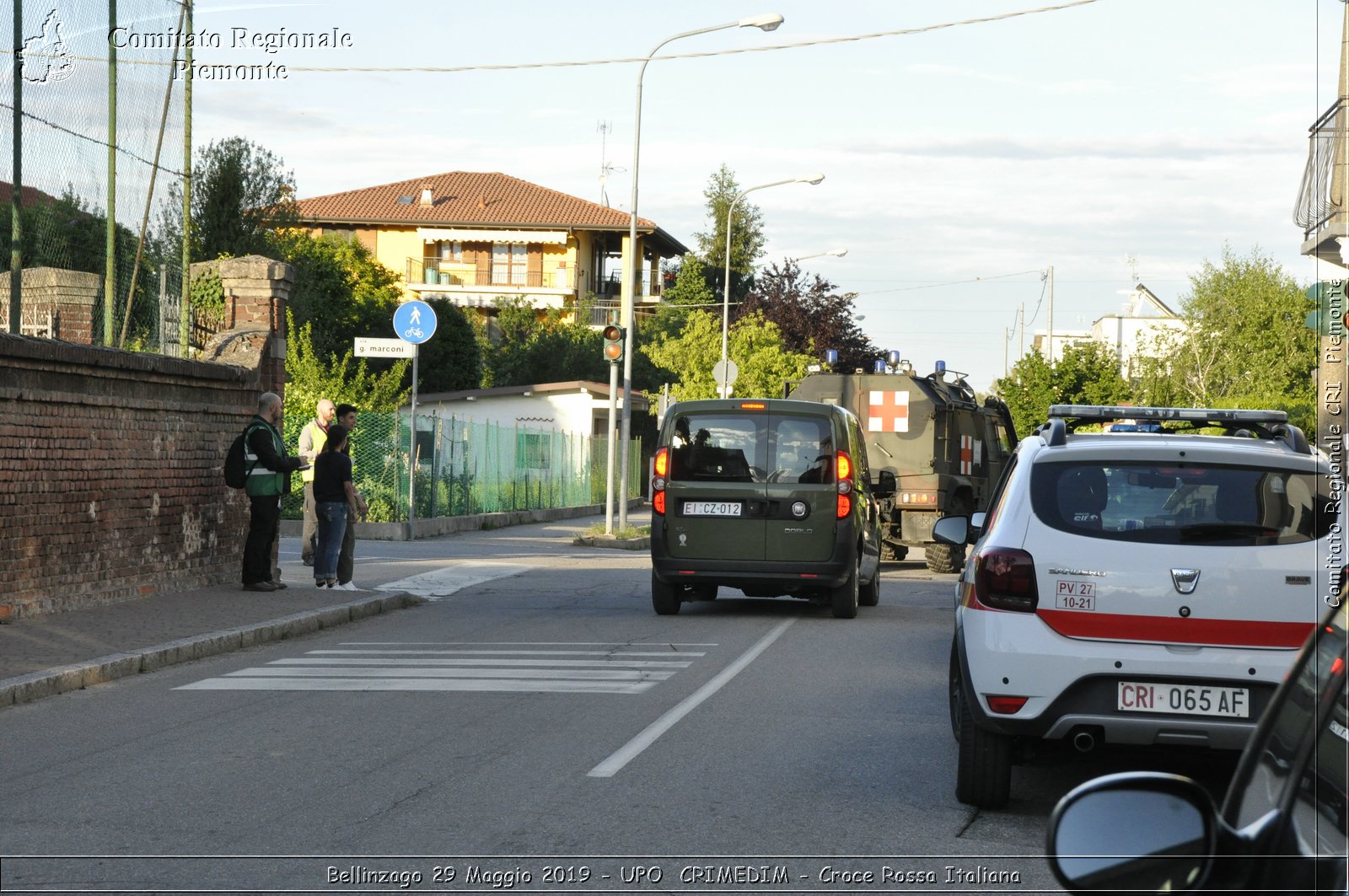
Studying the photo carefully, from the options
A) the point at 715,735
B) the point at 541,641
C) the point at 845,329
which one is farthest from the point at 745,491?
the point at 845,329

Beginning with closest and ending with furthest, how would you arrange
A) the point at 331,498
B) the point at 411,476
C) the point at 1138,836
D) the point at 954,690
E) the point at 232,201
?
the point at 1138,836 → the point at 954,690 → the point at 331,498 → the point at 411,476 → the point at 232,201

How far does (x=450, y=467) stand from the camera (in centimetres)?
2967

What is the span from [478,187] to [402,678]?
7354 cm

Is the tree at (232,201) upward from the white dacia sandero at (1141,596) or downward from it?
upward

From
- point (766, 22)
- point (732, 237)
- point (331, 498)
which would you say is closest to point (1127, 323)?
point (732, 237)

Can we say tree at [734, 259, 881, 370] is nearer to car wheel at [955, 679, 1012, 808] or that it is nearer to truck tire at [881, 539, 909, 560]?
truck tire at [881, 539, 909, 560]

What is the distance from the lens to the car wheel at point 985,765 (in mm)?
6668

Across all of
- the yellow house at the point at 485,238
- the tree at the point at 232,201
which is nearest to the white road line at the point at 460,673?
the tree at the point at 232,201

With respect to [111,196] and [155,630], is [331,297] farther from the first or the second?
[155,630]

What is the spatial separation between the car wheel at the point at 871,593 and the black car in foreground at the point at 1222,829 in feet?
46.1

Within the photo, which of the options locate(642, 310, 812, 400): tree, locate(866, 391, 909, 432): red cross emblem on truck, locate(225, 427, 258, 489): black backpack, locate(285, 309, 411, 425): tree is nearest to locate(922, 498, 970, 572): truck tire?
locate(866, 391, 909, 432): red cross emblem on truck

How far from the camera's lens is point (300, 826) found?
20.2 ft

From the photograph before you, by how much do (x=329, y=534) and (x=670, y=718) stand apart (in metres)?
7.99

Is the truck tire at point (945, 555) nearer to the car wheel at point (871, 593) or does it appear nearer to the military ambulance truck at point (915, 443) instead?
the military ambulance truck at point (915, 443)
